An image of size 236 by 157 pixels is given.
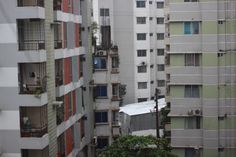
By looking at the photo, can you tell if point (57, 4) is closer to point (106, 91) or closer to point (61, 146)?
point (61, 146)

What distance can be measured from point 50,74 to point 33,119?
1.82 meters

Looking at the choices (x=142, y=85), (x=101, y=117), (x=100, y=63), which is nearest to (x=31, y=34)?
(x=100, y=63)

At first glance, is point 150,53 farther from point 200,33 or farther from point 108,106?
point 200,33

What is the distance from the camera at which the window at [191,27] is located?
68.8 feet

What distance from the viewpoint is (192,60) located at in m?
21.2

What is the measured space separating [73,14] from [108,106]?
19.5 feet

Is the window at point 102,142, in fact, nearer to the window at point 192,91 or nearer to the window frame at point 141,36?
the window at point 192,91

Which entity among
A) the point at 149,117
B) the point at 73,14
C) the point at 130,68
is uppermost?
the point at 73,14

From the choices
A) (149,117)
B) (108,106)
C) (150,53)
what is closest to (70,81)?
(108,106)

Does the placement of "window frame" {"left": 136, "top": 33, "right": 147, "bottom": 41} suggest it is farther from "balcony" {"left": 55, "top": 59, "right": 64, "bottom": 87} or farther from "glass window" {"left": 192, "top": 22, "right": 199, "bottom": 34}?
"balcony" {"left": 55, "top": 59, "right": 64, "bottom": 87}

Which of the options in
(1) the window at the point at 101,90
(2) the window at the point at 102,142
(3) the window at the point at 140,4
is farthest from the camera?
(3) the window at the point at 140,4

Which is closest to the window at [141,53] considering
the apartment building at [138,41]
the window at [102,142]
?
the apartment building at [138,41]

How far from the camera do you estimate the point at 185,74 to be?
2119cm

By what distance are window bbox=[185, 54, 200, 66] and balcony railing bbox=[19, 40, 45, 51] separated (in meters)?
6.63
